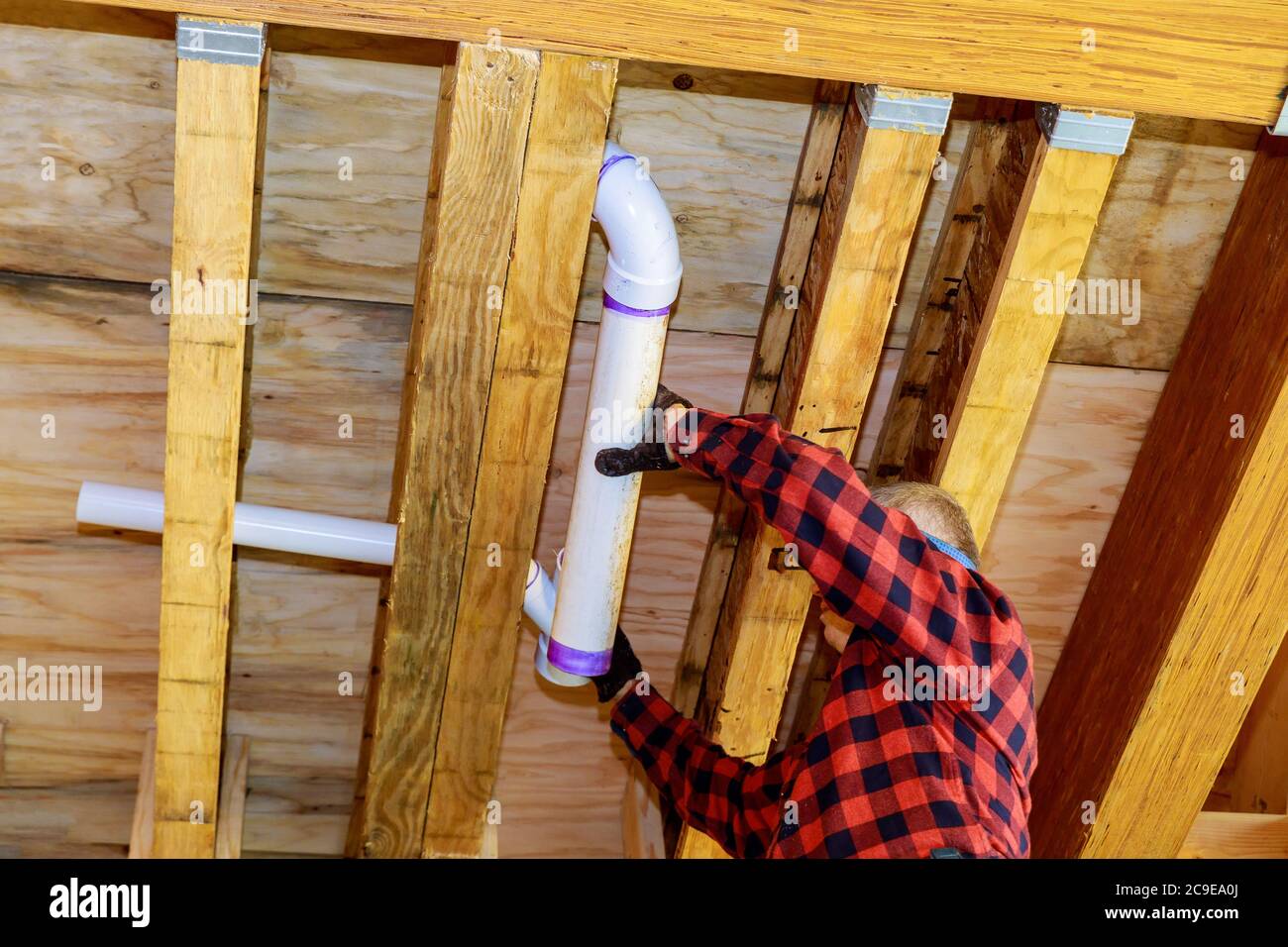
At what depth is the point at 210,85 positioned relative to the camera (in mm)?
1343

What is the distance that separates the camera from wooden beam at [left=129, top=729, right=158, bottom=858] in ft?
6.52

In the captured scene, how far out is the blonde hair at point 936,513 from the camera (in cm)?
154

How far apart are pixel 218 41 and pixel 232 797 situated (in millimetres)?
1249

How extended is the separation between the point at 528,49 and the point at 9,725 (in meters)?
1.41

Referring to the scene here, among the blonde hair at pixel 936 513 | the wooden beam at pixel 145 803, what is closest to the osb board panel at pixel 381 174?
the blonde hair at pixel 936 513

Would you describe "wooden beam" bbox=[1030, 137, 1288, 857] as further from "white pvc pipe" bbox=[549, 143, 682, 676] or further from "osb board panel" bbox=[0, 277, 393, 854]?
"osb board panel" bbox=[0, 277, 393, 854]

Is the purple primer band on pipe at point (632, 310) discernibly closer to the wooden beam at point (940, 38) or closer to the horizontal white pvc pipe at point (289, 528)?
the wooden beam at point (940, 38)

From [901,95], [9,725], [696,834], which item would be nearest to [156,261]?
[9,725]

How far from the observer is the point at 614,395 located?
1599 millimetres

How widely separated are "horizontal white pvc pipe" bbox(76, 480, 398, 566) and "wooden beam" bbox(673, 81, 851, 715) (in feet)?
1.82

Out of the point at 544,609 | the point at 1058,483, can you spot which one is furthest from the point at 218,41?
the point at 1058,483

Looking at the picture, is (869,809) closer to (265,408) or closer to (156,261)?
(265,408)

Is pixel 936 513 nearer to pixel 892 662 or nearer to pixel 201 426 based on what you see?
pixel 892 662

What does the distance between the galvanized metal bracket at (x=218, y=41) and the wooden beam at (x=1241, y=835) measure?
1.89 meters
